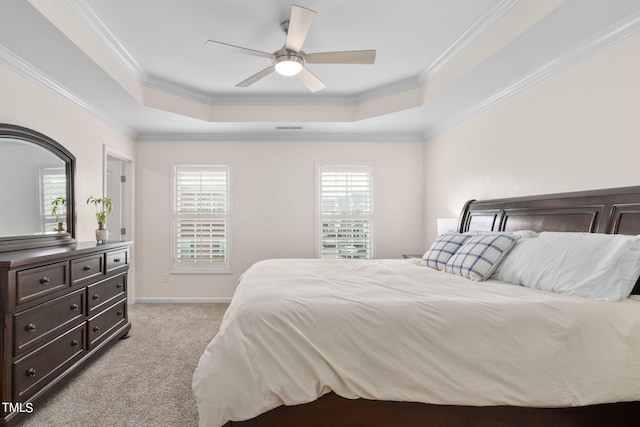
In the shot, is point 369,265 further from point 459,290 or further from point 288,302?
point 288,302

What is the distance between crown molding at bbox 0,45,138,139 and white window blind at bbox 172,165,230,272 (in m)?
1.23

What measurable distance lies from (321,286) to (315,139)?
327 cm

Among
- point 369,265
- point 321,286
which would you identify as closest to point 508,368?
point 321,286

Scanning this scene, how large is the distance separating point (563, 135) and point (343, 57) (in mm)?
1837

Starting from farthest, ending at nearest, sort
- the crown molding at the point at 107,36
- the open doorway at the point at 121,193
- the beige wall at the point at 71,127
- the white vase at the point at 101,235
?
the open doorway at the point at 121,193 < the white vase at the point at 101,235 < the beige wall at the point at 71,127 < the crown molding at the point at 107,36

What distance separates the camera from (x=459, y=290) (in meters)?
1.92

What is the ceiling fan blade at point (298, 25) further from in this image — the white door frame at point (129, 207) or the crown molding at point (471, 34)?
Answer: the white door frame at point (129, 207)

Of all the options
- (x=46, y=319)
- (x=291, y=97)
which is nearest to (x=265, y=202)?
(x=291, y=97)

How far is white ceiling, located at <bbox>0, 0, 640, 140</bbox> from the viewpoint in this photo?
2.21 metres

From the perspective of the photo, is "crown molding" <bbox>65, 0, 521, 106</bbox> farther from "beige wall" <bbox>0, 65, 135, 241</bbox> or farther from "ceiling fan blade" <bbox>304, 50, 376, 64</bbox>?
"ceiling fan blade" <bbox>304, 50, 376, 64</bbox>

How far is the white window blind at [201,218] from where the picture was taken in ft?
A: 16.0

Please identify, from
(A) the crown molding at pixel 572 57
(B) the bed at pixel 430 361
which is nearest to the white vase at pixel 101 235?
(B) the bed at pixel 430 361

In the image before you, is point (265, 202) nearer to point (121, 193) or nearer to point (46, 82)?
point (121, 193)

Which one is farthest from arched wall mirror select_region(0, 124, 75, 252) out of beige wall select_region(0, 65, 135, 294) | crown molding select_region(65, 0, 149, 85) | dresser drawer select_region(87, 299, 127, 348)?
crown molding select_region(65, 0, 149, 85)
